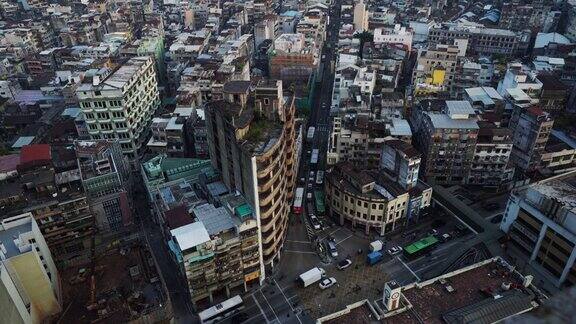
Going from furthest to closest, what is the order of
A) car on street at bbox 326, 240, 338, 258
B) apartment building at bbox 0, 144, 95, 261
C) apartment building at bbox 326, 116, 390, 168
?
apartment building at bbox 326, 116, 390, 168, car on street at bbox 326, 240, 338, 258, apartment building at bbox 0, 144, 95, 261

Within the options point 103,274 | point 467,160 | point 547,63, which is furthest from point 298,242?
point 547,63

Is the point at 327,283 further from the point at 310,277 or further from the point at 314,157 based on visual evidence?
the point at 314,157

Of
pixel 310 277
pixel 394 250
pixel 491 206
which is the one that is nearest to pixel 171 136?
pixel 310 277

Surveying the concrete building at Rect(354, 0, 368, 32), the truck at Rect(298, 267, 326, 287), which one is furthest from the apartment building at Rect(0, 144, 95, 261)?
the concrete building at Rect(354, 0, 368, 32)

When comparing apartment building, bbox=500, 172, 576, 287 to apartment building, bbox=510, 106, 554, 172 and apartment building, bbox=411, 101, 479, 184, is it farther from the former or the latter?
apartment building, bbox=411, 101, 479, 184

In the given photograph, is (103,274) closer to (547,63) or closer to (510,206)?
(510,206)

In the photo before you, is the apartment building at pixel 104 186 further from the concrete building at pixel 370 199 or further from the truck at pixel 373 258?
the truck at pixel 373 258
